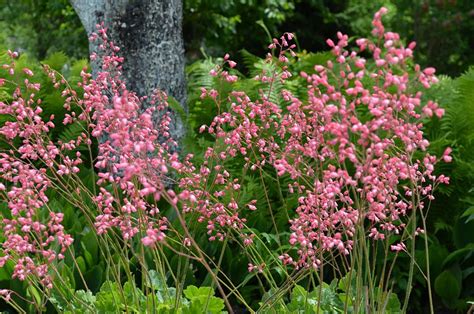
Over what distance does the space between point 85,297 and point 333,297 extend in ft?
3.43

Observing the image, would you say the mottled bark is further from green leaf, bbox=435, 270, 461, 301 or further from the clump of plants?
green leaf, bbox=435, 270, 461, 301

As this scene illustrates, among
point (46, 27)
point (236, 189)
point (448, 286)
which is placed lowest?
point (448, 286)

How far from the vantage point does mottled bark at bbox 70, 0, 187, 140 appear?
4.72 m

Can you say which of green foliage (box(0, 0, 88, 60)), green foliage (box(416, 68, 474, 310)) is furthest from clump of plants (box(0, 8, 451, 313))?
green foliage (box(0, 0, 88, 60))

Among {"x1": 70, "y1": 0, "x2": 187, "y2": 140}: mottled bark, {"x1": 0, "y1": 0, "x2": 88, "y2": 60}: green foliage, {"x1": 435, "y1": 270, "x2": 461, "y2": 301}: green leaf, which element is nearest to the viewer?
{"x1": 435, "y1": 270, "x2": 461, "y2": 301}: green leaf

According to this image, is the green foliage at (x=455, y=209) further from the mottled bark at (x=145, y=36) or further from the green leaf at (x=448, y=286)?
the mottled bark at (x=145, y=36)

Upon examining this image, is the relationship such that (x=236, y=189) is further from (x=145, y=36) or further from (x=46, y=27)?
(x=46, y=27)

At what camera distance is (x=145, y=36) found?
473 centimetres

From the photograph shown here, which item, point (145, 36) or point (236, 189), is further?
point (145, 36)

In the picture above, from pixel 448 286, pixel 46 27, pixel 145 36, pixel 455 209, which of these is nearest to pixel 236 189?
pixel 448 286

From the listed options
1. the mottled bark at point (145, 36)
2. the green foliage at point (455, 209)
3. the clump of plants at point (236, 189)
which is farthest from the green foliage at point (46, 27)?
the green foliage at point (455, 209)

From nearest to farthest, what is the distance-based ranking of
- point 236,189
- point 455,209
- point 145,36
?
point 236,189 < point 455,209 < point 145,36

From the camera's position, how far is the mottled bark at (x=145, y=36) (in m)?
4.72

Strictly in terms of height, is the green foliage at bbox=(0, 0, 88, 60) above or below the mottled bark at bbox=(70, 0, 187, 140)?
below
